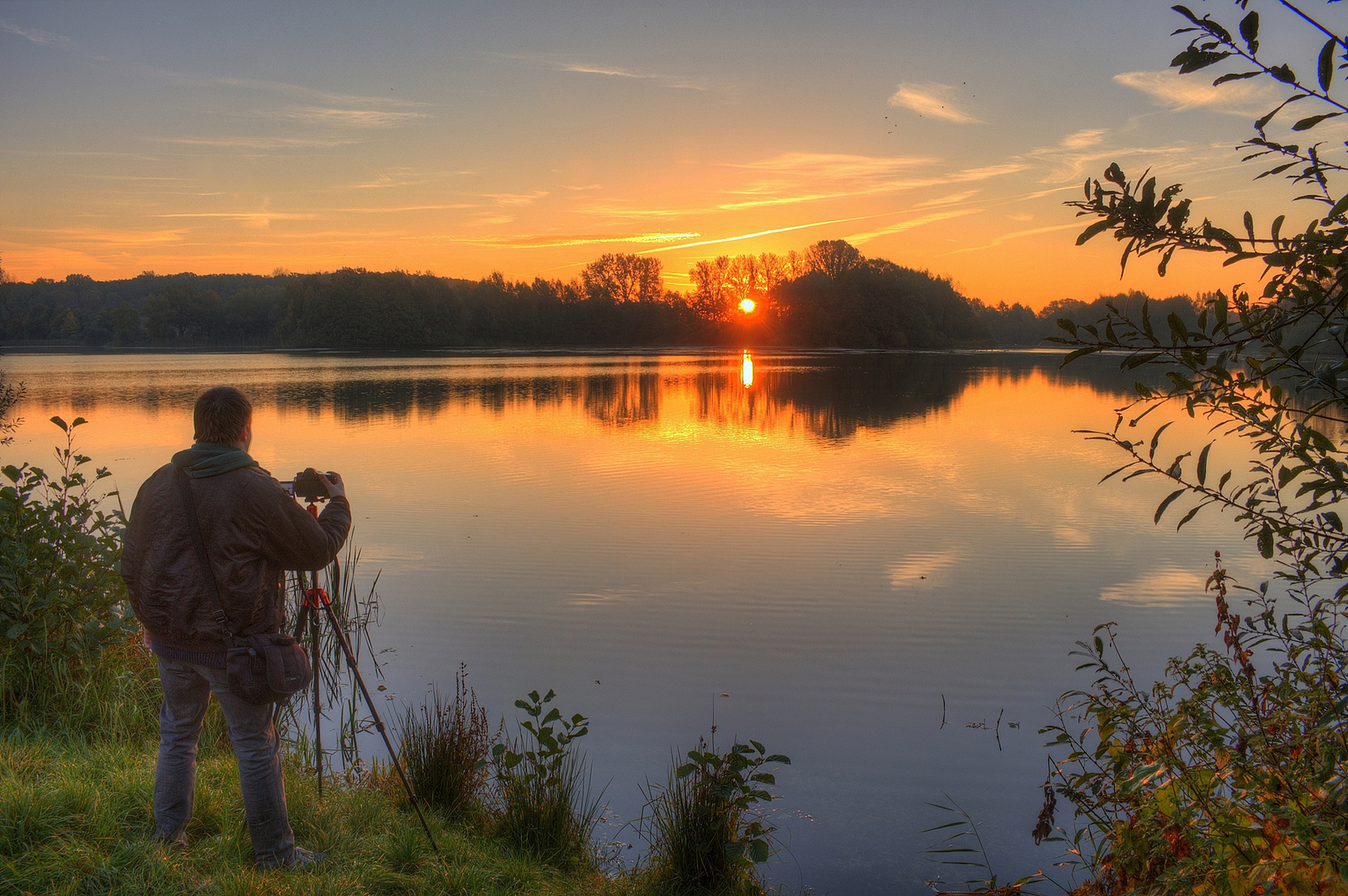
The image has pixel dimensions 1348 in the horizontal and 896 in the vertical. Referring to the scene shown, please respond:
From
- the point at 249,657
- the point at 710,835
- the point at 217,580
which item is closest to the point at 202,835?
the point at 249,657

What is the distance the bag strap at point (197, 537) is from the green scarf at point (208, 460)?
0.03 metres

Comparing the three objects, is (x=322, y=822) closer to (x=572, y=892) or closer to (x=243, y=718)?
(x=243, y=718)

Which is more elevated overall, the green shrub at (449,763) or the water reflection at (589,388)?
→ the water reflection at (589,388)

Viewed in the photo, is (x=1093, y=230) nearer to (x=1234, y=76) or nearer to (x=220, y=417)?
(x=1234, y=76)

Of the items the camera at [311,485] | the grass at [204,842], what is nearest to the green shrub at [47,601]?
the grass at [204,842]

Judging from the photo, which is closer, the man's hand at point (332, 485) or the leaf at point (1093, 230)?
the leaf at point (1093, 230)

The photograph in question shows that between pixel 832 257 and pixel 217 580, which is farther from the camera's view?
pixel 832 257

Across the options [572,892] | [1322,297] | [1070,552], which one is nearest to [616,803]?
[572,892]

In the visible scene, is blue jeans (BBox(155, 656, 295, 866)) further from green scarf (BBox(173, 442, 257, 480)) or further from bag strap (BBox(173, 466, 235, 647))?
green scarf (BBox(173, 442, 257, 480))

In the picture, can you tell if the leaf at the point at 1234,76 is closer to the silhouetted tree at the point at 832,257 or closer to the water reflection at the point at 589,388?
the water reflection at the point at 589,388

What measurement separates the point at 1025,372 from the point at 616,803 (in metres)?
42.6

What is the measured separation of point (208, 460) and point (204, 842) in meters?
1.37

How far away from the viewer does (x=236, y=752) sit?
2826mm

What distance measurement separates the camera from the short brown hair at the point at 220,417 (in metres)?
2.70
